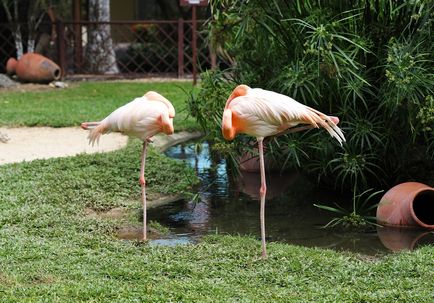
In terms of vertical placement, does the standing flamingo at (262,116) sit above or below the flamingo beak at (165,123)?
above

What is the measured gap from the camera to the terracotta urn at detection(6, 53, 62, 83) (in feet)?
51.4

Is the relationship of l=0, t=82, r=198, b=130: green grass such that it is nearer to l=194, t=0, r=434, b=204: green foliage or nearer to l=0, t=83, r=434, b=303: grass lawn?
l=194, t=0, r=434, b=204: green foliage

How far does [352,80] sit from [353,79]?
5cm

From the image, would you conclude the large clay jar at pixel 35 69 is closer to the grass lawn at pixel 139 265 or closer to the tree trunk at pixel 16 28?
the tree trunk at pixel 16 28

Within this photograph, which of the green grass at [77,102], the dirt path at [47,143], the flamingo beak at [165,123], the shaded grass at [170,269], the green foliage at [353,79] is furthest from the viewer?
the green grass at [77,102]

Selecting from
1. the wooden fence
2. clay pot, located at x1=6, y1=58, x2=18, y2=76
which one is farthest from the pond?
the wooden fence

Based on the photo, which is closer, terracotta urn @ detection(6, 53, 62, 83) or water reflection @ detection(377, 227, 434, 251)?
water reflection @ detection(377, 227, 434, 251)

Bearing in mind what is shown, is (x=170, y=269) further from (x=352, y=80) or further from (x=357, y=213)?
(x=352, y=80)

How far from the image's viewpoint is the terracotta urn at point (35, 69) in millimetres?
15664

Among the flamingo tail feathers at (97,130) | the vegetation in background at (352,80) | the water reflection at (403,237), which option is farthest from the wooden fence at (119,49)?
the flamingo tail feathers at (97,130)

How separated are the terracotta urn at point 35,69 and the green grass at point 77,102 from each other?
1.64 ft

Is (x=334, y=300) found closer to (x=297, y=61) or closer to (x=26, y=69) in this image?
(x=297, y=61)

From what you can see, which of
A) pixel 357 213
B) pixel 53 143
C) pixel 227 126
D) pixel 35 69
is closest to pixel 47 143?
pixel 53 143

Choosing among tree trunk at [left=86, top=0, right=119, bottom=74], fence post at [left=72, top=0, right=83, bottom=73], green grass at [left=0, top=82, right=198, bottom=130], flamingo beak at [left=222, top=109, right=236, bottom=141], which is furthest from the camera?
fence post at [left=72, top=0, right=83, bottom=73]
